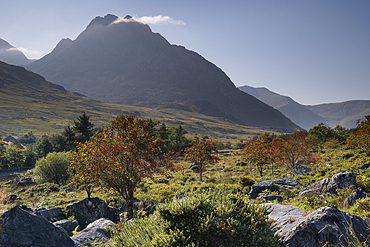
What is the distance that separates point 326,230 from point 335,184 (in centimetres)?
607

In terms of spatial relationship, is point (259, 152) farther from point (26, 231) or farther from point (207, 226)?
point (26, 231)

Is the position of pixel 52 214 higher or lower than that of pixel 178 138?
higher

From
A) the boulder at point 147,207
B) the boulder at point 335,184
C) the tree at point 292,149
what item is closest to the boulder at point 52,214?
the boulder at point 147,207

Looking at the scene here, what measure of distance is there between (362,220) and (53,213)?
511 inches

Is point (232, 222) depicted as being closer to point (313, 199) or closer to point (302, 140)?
point (313, 199)

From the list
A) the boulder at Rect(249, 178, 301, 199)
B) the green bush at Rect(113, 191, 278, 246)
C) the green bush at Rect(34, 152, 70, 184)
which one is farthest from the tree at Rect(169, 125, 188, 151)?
the green bush at Rect(113, 191, 278, 246)

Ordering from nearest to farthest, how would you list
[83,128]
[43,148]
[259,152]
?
1. [259,152]
2. [43,148]
3. [83,128]

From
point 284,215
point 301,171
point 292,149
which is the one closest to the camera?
point 284,215

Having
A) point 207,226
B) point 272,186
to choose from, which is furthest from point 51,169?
point 207,226

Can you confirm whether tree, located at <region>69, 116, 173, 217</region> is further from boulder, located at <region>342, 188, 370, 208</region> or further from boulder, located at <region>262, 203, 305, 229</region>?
boulder, located at <region>342, 188, 370, 208</region>

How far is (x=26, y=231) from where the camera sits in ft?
16.4

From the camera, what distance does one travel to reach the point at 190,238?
433 centimetres

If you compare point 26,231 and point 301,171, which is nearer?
point 26,231

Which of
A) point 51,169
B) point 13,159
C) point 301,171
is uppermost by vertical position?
point 301,171
